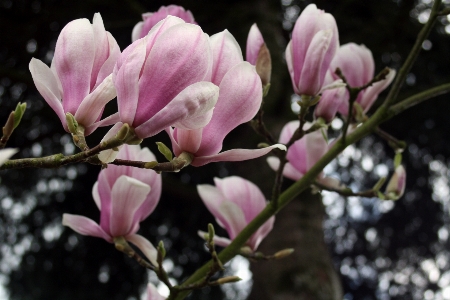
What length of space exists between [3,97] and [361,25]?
2241 mm

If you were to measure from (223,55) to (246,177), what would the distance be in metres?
1.86

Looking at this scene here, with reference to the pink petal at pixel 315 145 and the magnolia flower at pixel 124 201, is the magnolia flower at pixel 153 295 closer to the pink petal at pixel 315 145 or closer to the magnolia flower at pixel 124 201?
the magnolia flower at pixel 124 201

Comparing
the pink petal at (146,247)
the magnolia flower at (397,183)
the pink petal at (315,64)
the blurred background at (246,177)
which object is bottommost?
the blurred background at (246,177)

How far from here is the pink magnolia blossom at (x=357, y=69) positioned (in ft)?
2.01

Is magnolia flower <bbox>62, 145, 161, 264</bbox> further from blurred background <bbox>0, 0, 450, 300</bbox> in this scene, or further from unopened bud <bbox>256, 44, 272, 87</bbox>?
blurred background <bbox>0, 0, 450, 300</bbox>

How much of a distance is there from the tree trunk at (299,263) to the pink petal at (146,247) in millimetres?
1125

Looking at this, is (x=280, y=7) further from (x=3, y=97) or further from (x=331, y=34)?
(x=331, y=34)

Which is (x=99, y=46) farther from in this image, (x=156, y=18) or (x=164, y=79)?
(x=156, y=18)

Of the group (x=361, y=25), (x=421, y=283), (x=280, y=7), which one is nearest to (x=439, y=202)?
(x=421, y=283)

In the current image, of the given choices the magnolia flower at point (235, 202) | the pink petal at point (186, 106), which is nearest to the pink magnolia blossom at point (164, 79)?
the pink petal at point (186, 106)

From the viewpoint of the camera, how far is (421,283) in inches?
177

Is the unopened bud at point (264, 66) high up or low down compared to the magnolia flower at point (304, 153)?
up

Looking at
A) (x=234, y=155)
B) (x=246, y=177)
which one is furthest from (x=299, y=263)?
(x=234, y=155)

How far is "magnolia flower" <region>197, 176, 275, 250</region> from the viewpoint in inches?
22.1
